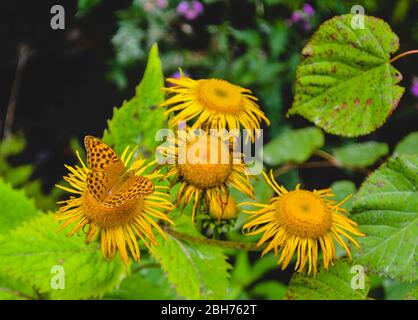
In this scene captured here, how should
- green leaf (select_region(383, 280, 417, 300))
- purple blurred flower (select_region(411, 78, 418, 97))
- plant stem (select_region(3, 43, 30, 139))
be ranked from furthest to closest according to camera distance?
plant stem (select_region(3, 43, 30, 139)) → purple blurred flower (select_region(411, 78, 418, 97)) → green leaf (select_region(383, 280, 417, 300))

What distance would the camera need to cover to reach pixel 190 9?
2.22 metres

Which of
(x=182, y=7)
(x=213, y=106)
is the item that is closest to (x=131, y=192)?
(x=213, y=106)

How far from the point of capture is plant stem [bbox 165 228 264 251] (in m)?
0.95

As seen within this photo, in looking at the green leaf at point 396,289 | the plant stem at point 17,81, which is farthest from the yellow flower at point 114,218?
the plant stem at point 17,81

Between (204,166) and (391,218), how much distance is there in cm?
36

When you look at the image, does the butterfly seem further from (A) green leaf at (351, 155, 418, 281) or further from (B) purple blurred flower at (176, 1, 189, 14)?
(B) purple blurred flower at (176, 1, 189, 14)

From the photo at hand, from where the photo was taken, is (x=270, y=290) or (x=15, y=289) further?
(x=270, y=290)

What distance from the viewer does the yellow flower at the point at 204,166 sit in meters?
0.93

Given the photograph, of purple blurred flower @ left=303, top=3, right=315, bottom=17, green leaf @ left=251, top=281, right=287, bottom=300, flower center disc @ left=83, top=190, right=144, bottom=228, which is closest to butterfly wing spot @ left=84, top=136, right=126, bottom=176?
flower center disc @ left=83, top=190, right=144, bottom=228

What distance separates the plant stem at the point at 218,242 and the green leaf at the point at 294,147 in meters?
0.67

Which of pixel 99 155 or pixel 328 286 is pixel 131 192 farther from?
pixel 328 286

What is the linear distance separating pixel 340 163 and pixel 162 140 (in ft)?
2.52

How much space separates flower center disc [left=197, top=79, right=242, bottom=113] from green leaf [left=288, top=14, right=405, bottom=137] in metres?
0.12

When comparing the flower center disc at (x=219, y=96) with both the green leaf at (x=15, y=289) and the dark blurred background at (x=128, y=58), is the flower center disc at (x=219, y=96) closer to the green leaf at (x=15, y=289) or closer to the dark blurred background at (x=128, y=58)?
the green leaf at (x=15, y=289)
